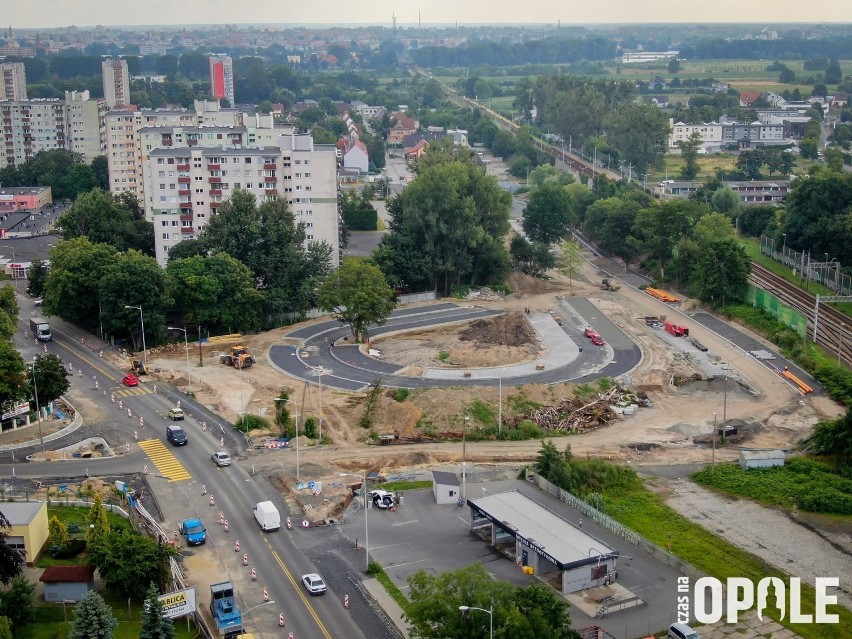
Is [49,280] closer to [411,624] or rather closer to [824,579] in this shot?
[411,624]

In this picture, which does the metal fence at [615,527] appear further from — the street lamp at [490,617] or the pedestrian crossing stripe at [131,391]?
the pedestrian crossing stripe at [131,391]

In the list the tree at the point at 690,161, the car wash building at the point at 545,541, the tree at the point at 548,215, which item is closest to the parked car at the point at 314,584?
the car wash building at the point at 545,541

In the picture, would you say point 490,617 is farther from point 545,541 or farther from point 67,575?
point 67,575

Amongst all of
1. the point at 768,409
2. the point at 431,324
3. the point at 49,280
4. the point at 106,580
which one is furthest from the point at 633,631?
the point at 49,280

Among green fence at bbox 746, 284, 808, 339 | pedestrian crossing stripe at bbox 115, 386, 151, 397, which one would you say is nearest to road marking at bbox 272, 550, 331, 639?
pedestrian crossing stripe at bbox 115, 386, 151, 397

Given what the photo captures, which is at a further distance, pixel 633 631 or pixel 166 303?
pixel 166 303

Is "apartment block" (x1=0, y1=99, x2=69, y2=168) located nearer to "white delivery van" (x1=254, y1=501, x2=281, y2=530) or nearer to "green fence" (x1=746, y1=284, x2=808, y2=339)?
"green fence" (x1=746, y1=284, x2=808, y2=339)
